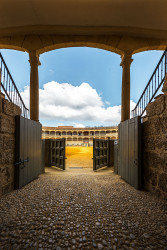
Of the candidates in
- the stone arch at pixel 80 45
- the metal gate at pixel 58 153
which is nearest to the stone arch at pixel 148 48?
the stone arch at pixel 80 45

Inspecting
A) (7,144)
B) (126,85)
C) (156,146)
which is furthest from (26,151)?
(126,85)

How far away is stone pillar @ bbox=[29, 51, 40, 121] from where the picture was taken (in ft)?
17.0

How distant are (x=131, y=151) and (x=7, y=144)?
3.58 metres

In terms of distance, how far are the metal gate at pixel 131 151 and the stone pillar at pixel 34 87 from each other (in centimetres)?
407

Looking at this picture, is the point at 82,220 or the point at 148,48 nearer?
the point at 82,220

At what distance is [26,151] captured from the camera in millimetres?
3357

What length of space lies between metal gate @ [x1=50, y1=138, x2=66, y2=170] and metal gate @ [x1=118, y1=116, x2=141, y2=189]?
123 inches

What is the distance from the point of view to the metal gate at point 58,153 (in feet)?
19.1

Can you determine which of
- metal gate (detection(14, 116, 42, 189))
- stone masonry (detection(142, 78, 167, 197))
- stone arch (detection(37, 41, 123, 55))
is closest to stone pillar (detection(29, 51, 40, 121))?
stone arch (detection(37, 41, 123, 55))

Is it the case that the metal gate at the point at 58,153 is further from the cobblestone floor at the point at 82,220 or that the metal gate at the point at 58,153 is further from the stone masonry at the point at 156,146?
the stone masonry at the point at 156,146

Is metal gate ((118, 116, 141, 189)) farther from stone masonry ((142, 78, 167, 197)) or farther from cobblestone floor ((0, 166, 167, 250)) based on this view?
cobblestone floor ((0, 166, 167, 250))

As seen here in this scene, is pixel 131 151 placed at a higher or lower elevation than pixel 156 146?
lower

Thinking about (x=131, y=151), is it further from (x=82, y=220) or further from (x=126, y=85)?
(x=126, y=85)

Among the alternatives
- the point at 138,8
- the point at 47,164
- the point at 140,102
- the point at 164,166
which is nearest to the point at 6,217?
the point at 164,166
